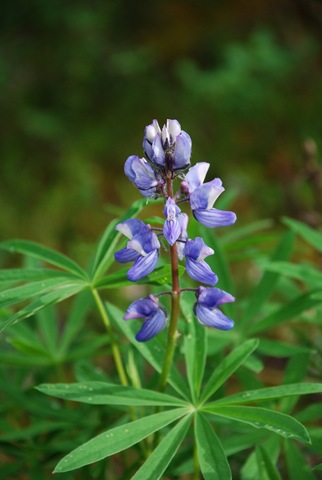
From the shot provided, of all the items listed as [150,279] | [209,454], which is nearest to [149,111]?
[150,279]

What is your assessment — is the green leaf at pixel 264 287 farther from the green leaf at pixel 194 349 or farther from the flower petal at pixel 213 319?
the flower petal at pixel 213 319

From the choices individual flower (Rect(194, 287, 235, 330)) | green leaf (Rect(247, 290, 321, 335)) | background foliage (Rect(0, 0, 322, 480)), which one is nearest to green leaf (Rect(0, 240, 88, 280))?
individual flower (Rect(194, 287, 235, 330))

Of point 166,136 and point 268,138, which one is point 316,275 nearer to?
point 166,136

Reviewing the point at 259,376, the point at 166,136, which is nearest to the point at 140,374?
the point at 166,136

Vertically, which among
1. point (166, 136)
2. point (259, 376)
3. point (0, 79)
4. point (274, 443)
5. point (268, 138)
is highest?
point (0, 79)

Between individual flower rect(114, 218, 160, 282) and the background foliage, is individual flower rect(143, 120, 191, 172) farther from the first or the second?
the background foliage

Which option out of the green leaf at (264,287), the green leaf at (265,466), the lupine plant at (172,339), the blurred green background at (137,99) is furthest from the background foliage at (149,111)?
the green leaf at (265,466)
